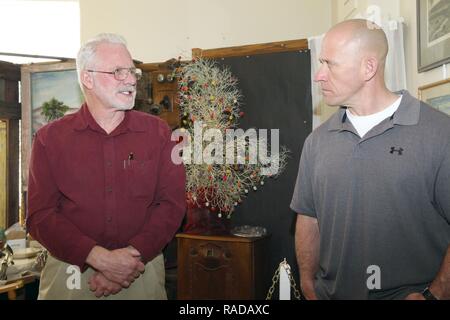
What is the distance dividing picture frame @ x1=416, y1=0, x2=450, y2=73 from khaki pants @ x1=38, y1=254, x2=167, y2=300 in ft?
4.96

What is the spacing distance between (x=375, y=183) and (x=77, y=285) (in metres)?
1.16

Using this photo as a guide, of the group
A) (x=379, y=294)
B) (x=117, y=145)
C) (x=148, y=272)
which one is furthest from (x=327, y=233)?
(x=117, y=145)

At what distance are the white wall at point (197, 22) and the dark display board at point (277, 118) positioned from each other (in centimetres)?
97

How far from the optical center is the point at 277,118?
3.28 metres

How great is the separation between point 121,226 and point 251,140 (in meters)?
1.77

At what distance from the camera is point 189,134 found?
321 cm

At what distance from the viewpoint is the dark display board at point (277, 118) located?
321 centimetres

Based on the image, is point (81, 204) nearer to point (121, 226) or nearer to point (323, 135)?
point (121, 226)

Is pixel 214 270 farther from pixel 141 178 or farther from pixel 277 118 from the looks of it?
pixel 141 178

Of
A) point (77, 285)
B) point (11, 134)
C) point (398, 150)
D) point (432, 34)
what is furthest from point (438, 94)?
point (11, 134)

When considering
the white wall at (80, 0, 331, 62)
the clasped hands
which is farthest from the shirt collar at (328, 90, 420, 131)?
the white wall at (80, 0, 331, 62)

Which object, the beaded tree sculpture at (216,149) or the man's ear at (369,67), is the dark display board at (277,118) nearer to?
the beaded tree sculpture at (216,149)

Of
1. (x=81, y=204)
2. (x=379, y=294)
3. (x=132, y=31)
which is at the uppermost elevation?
(x=132, y=31)
